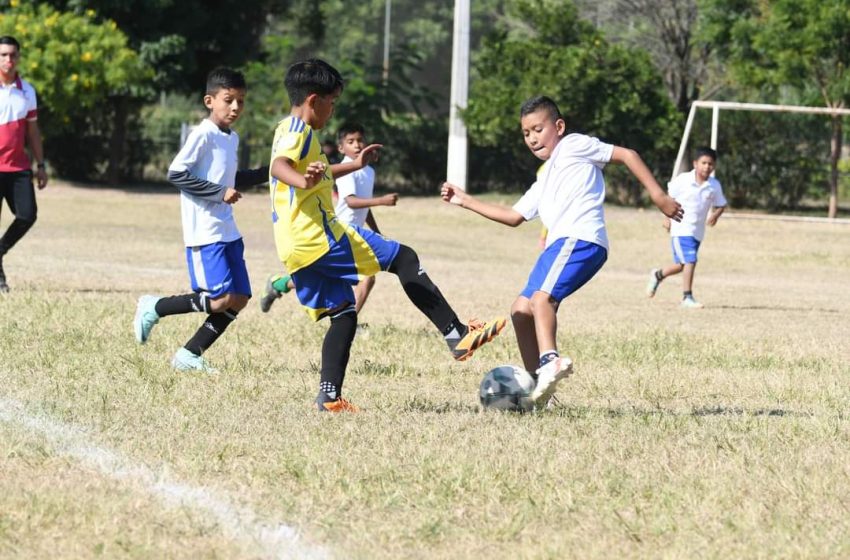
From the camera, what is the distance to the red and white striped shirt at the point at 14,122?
12.2 m

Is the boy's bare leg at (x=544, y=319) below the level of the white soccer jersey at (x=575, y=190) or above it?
below

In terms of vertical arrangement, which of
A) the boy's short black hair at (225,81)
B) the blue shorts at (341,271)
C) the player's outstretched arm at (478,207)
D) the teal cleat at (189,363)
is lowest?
the teal cleat at (189,363)

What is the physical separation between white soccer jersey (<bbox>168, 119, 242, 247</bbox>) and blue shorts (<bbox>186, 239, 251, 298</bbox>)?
47 millimetres

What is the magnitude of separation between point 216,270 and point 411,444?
245 centimetres

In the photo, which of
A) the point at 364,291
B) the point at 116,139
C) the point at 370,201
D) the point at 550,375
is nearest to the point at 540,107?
the point at 550,375

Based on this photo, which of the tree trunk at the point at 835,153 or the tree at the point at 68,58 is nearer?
the tree trunk at the point at 835,153

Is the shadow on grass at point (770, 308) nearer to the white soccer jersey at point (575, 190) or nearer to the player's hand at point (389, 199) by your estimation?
the player's hand at point (389, 199)

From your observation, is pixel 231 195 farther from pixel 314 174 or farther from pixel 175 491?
pixel 175 491

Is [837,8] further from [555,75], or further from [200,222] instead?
[200,222]

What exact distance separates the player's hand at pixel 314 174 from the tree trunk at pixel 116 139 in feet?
88.7

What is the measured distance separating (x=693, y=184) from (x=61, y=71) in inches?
730

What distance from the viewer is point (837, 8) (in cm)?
2514

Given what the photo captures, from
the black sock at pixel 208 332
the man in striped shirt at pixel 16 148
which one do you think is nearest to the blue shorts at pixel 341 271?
the black sock at pixel 208 332

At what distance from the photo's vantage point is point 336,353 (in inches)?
271
